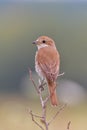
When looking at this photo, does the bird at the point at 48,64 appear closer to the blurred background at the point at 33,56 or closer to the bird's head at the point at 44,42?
the bird's head at the point at 44,42

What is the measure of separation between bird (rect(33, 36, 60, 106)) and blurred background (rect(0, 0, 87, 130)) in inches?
150

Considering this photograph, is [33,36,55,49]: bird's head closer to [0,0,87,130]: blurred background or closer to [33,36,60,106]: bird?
[33,36,60,106]: bird

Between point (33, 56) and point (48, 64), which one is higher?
point (48, 64)

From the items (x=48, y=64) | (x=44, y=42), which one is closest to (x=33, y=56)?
(x=44, y=42)

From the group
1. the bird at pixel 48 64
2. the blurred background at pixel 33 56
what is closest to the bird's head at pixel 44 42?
the bird at pixel 48 64

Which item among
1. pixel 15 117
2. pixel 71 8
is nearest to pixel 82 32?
pixel 71 8

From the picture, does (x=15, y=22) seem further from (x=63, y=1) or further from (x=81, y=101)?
(x=81, y=101)

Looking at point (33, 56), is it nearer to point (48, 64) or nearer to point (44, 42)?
point (44, 42)

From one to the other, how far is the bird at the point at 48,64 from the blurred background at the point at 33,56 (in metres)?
3.81

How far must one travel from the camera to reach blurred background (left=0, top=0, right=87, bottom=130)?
948 centimetres

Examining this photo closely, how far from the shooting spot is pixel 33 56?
40.3 ft

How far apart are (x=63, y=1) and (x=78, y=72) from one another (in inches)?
304

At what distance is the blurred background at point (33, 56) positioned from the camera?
948cm

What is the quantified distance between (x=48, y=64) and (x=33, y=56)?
8.54m
